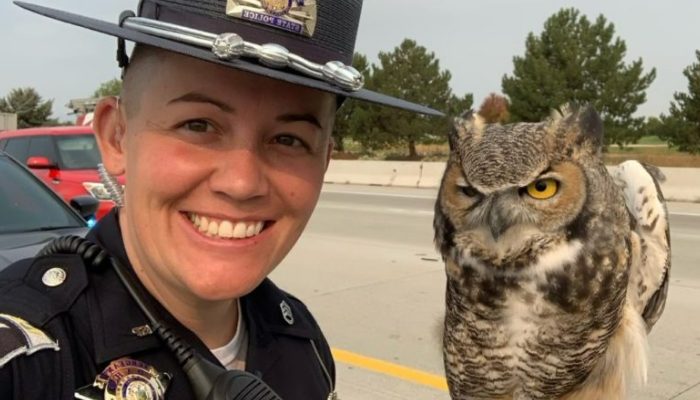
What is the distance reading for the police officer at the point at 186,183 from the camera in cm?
128

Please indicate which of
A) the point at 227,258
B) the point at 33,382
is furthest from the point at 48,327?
the point at 227,258

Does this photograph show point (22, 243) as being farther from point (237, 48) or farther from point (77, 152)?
point (77, 152)

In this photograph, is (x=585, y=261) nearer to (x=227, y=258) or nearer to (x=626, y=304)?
(x=626, y=304)

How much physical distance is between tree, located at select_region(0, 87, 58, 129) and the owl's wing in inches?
1995

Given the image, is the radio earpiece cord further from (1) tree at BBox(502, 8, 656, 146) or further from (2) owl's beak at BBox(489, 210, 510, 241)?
(1) tree at BBox(502, 8, 656, 146)

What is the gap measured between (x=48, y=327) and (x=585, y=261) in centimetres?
193

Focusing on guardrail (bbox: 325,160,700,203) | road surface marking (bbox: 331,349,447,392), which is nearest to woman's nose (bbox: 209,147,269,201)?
road surface marking (bbox: 331,349,447,392)

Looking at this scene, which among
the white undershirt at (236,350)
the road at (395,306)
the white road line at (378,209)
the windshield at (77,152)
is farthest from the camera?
the white road line at (378,209)

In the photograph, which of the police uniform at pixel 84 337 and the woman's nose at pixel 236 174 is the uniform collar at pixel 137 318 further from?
the woman's nose at pixel 236 174

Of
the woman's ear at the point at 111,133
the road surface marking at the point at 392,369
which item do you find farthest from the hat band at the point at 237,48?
the road surface marking at the point at 392,369

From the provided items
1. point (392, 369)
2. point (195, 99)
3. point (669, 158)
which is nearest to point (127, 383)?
point (195, 99)

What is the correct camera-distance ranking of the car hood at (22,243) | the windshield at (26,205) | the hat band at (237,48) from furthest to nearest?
the windshield at (26,205) → the car hood at (22,243) → the hat band at (237,48)

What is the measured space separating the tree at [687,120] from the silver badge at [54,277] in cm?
3535

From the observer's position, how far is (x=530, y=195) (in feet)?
8.29
